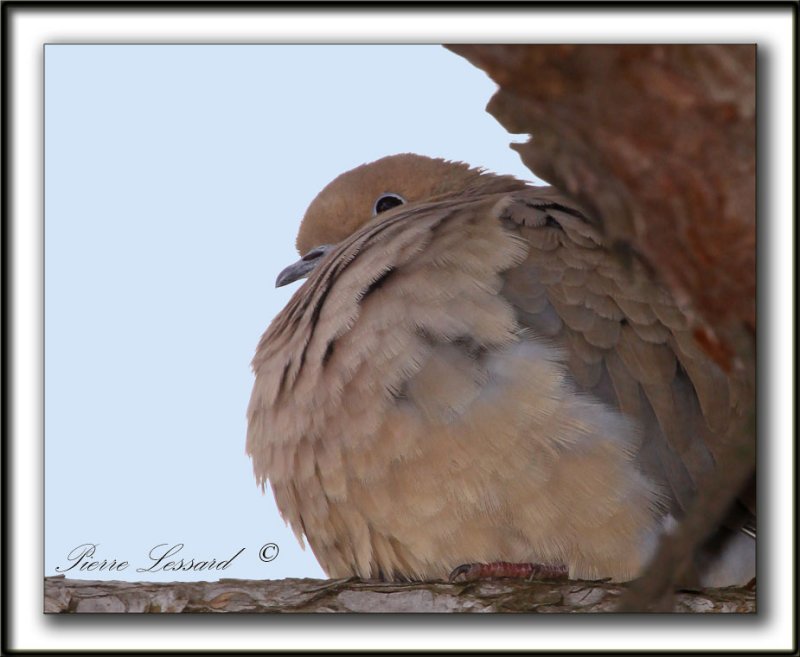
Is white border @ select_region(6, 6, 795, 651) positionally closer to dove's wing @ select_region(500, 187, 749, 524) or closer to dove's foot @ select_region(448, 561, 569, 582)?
dove's foot @ select_region(448, 561, 569, 582)

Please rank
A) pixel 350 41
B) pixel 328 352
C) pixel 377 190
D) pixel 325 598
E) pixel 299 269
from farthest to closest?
pixel 377 190, pixel 299 269, pixel 328 352, pixel 350 41, pixel 325 598

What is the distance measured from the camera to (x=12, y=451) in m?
2.26

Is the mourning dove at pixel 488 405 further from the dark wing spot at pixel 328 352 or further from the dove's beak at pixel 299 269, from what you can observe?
the dove's beak at pixel 299 269

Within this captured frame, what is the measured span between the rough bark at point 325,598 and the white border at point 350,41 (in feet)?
0.10

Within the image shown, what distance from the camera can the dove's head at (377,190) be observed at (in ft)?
11.7

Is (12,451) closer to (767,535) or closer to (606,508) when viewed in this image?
(606,508)

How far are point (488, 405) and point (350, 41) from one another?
89cm

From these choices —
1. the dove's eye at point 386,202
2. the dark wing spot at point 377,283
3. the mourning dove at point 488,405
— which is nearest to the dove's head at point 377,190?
the dove's eye at point 386,202

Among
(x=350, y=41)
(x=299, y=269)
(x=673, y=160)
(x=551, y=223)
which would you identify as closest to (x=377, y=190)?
(x=299, y=269)

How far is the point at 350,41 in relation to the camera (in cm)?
235

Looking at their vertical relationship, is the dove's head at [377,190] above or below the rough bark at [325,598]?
above

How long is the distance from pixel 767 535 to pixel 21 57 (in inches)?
77.0

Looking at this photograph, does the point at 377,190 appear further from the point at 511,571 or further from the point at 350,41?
the point at 511,571

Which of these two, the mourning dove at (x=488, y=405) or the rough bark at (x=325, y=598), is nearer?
the rough bark at (x=325, y=598)
